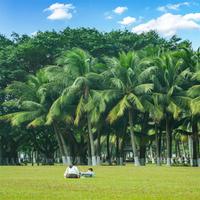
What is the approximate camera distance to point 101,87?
43188 mm

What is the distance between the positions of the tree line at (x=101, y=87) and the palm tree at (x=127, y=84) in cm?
7

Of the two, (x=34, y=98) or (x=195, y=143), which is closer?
(x=195, y=143)

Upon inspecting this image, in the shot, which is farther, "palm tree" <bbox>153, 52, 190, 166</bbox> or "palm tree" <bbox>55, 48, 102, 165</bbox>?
"palm tree" <bbox>55, 48, 102, 165</bbox>

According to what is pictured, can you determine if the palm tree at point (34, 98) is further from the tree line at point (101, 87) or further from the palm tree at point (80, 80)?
the palm tree at point (80, 80)

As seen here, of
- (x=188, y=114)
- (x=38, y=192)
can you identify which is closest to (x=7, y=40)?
(x=188, y=114)

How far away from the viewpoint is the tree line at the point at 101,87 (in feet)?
132

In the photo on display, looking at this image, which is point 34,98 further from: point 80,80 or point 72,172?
point 72,172

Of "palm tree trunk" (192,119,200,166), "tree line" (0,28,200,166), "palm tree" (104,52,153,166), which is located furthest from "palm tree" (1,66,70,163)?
"palm tree trunk" (192,119,200,166)

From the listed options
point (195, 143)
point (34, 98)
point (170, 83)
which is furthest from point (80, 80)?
point (195, 143)

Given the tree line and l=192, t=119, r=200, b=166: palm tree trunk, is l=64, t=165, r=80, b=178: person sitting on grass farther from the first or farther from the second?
l=192, t=119, r=200, b=166: palm tree trunk

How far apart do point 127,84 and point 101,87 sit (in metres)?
3.18

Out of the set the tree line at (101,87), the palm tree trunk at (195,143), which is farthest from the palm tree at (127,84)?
the palm tree trunk at (195,143)

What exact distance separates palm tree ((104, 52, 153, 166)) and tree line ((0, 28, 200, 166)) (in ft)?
0.24

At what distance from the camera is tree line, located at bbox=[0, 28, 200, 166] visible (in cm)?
4016
